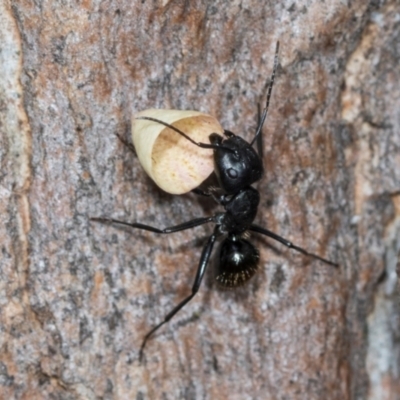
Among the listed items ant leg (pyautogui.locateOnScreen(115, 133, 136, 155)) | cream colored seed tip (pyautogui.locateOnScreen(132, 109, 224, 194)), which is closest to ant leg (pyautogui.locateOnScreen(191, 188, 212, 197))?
cream colored seed tip (pyautogui.locateOnScreen(132, 109, 224, 194))

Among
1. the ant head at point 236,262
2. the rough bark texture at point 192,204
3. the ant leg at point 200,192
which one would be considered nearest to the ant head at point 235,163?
the ant leg at point 200,192

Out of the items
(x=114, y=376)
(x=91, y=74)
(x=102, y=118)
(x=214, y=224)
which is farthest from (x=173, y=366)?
(x=91, y=74)

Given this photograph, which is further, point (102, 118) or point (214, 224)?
point (214, 224)

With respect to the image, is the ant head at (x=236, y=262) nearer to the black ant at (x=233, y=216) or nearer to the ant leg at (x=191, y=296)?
the black ant at (x=233, y=216)

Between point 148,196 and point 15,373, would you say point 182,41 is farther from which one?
point 15,373

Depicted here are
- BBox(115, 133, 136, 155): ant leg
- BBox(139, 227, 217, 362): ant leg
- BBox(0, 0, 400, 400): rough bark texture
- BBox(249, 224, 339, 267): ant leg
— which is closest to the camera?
BBox(0, 0, 400, 400): rough bark texture

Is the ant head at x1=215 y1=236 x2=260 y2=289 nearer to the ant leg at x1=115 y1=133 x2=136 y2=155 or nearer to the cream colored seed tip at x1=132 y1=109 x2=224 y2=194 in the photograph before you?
the cream colored seed tip at x1=132 y1=109 x2=224 y2=194

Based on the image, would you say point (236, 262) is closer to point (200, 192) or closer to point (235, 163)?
point (200, 192)
